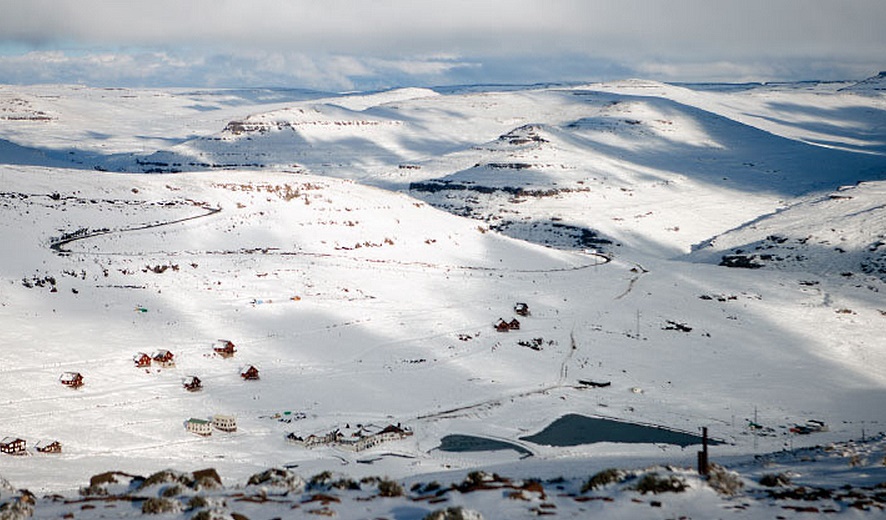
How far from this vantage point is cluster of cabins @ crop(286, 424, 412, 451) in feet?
109

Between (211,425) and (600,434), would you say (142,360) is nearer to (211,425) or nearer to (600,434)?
(211,425)

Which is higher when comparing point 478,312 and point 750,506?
point 750,506

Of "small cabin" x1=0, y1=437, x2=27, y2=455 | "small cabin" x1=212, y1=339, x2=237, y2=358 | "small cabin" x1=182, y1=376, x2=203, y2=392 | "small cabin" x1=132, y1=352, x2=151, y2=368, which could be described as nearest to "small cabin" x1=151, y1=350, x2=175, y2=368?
"small cabin" x1=132, y1=352, x2=151, y2=368

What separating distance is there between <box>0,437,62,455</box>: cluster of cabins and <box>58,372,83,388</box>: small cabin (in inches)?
216

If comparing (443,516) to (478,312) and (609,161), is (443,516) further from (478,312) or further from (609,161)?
(609,161)

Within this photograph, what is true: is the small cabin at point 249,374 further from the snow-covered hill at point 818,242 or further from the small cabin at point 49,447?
the snow-covered hill at point 818,242

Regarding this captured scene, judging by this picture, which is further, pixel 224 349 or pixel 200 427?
pixel 224 349

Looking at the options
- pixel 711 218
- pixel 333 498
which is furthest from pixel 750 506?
pixel 711 218

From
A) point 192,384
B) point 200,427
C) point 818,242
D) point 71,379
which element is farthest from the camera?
point 818,242

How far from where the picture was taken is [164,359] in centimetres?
4016

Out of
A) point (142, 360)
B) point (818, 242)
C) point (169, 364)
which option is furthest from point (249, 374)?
point (818, 242)

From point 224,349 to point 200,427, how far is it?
9.39 meters

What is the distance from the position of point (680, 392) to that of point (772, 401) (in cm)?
468

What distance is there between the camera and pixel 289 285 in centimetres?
5603
